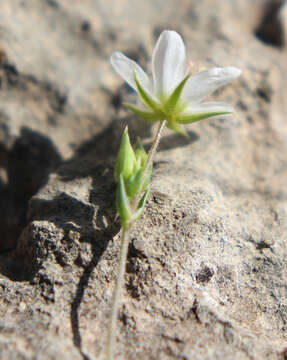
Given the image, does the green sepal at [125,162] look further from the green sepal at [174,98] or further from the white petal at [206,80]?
the white petal at [206,80]

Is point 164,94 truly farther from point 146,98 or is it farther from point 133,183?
point 133,183

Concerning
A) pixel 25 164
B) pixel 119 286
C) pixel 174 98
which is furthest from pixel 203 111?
pixel 25 164

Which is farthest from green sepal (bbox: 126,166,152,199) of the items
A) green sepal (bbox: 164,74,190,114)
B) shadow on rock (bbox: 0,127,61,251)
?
shadow on rock (bbox: 0,127,61,251)

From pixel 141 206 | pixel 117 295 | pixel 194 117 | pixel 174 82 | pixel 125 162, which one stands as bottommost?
pixel 117 295

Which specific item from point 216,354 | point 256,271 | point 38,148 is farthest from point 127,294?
point 38,148

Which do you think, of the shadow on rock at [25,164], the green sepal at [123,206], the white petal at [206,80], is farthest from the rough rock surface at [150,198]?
the white petal at [206,80]

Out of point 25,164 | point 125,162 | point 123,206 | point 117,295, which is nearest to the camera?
point 117,295

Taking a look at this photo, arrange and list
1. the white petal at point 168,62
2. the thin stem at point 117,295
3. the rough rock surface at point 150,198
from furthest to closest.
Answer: the white petal at point 168,62
the rough rock surface at point 150,198
the thin stem at point 117,295
